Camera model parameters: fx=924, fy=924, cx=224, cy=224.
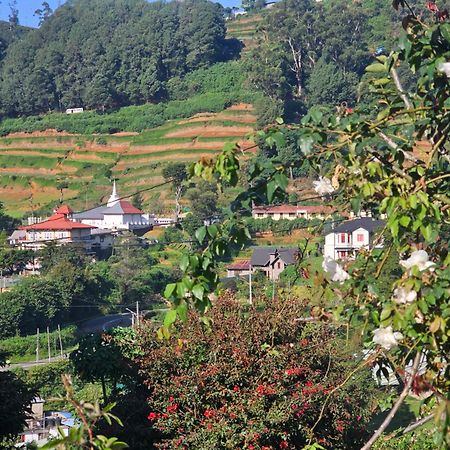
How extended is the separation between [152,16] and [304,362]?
57407 mm

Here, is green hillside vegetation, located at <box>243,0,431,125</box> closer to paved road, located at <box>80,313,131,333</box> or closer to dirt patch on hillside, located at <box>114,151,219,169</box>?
dirt patch on hillside, located at <box>114,151,219,169</box>

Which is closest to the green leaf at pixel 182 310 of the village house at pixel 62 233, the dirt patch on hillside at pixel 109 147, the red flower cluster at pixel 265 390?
the red flower cluster at pixel 265 390

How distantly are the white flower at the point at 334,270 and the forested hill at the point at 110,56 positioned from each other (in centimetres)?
5264

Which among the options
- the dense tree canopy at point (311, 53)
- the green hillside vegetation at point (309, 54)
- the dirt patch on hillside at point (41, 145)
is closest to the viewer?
the green hillside vegetation at point (309, 54)

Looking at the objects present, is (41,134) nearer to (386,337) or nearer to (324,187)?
(324,187)

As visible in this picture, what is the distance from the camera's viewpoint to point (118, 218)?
36.2 metres

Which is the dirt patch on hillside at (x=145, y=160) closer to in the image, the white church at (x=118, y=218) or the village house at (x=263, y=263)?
the white church at (x=118, y=218)

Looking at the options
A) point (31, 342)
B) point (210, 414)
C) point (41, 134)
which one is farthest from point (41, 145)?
point (210, 414)

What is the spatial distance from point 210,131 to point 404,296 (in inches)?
1707

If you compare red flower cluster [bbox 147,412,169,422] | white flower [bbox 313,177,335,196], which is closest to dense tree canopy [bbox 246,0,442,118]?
red flower cluster [bbox 147,412,169,422]

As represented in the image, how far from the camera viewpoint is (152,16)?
6175 cm

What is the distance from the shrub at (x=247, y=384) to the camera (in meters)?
6.09

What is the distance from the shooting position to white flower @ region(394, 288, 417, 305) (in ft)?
7.13

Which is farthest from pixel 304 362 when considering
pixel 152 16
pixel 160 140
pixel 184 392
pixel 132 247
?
pixel 152 16
